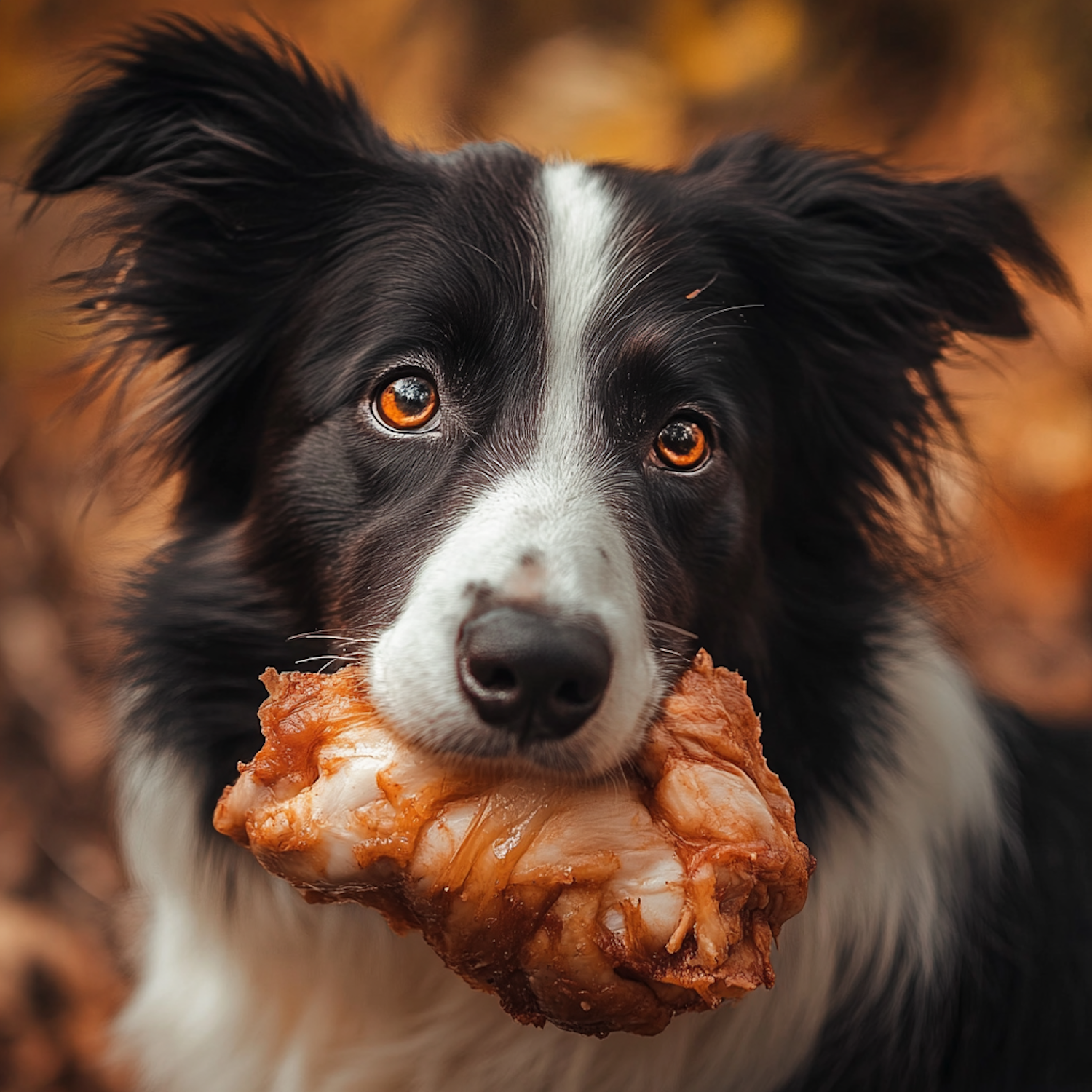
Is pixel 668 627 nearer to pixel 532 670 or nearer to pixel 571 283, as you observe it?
pixel 532 670

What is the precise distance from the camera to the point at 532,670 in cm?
194

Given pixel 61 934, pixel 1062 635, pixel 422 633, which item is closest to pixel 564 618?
pixel 422 633

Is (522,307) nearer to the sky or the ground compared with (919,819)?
nearer to the sky

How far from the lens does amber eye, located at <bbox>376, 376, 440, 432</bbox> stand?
8.36ft

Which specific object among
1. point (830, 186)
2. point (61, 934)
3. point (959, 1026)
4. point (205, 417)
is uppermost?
point (830, 186)

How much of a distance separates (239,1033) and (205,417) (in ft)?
5.39

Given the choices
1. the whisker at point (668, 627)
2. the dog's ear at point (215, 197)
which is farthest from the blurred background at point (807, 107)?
the whisker at point (668, 627)

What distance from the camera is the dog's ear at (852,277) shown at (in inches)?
115

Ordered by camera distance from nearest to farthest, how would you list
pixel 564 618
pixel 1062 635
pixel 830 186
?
pixel 564 618
pixel 830 186
pixel 1062 635

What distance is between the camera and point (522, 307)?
2545 millimetres

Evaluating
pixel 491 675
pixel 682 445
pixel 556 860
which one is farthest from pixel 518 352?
pixel 556 860

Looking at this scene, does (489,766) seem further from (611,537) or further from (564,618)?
(611,537)

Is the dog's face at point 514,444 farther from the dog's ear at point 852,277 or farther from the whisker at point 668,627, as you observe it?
the dog's ear at point 852,277

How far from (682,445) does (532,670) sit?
879mm
